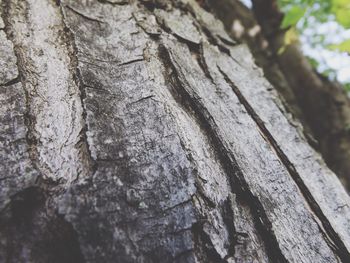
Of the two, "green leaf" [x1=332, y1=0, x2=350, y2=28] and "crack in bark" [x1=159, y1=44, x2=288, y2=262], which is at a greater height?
"green leaf" [x1=332, y1=0, x2=350, y2=28]

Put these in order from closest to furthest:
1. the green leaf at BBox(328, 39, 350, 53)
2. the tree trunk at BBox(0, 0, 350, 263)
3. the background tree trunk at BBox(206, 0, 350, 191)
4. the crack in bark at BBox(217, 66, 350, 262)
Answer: the tree trunk at BBox(0, 0, 350, 263)
the crack in bark at BBox(217, 66, 350, 262)
the green leaf at BBox(328, 39, 350, 53)
the background tree trunk at BBox(206, 0, 350, 191)

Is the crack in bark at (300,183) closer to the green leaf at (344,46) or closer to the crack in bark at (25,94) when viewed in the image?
the green leaf at (344,46)

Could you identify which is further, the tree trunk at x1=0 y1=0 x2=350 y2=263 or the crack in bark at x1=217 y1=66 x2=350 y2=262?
the crack in bark at x1=217 y1=66 x2=350 y2=262

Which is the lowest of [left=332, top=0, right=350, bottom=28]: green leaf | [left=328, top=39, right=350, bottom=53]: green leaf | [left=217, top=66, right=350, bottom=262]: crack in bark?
[left=217, top=66, right=350, bottom=262]: crack in bark

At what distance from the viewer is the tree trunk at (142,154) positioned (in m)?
0.59

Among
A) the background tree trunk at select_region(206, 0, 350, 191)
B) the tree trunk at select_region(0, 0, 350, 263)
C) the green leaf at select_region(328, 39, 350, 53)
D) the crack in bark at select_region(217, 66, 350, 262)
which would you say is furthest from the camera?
the background tree trunk at select_region(206, 0, 350, 191)

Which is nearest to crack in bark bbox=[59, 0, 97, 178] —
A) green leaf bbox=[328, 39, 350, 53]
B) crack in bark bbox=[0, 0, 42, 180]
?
crack in bark bbox=[0, 0, 42, 180]

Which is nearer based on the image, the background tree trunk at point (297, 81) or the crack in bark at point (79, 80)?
the crack in bark at point (79, 80)

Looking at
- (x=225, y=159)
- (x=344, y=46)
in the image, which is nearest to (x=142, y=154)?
(x=225, y=159)

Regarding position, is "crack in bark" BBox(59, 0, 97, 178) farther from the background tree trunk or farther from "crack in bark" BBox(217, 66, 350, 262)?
the background tree trunk

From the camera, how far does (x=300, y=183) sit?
82cm

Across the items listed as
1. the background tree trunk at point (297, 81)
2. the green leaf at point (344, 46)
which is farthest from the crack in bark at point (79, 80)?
the background tree trunk at point (297, 81)

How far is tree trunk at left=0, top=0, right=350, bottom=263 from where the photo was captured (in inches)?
23.3

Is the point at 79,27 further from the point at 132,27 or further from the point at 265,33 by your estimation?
the point at 265,33
